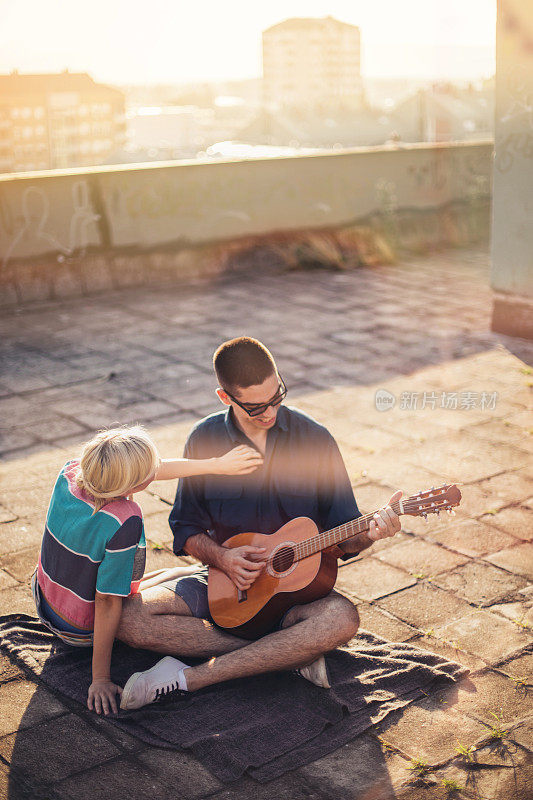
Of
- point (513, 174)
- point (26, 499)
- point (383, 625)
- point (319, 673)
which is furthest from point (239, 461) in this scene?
point (513, 174)

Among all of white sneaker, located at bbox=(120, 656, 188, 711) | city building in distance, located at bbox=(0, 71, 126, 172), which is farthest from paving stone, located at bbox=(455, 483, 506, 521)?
city building in distance, located at bbox=(0, 71, 126, 172)

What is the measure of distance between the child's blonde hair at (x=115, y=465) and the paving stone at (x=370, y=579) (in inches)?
57.2

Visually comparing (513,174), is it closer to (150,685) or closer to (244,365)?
(244,365)

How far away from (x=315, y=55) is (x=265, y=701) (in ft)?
539

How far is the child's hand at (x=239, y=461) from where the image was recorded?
3279 mm

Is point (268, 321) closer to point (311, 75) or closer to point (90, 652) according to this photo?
point (90, 652)

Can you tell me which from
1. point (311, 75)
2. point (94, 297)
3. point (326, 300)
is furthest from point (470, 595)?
point (311, 75)

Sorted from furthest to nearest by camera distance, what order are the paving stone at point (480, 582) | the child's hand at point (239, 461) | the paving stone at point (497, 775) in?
1. the paving stone at point (480, 582)
2. the child's hand at point (239, 461)
3. the paving stone at point (497, 775)

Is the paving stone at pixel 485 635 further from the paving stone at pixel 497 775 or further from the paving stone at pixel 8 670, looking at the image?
the paving stone at pixel 8 670

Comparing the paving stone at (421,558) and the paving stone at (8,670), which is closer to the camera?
the paving stone at (8,670)

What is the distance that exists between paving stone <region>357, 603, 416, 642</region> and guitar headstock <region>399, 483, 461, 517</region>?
869 mm

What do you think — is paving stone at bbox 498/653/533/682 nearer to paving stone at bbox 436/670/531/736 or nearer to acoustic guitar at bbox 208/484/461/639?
paving stone at bbox 436/670/531/736

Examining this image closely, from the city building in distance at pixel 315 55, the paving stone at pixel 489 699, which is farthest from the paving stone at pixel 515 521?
the city building in distance at pixel 315 55

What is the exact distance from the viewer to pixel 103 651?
10.6 feet
